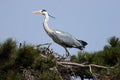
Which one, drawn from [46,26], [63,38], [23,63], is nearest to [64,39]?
[63,38]

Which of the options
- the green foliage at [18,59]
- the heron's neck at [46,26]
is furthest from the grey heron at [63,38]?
the green foliage at [18,59]

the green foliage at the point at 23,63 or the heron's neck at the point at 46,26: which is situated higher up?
the heron's neck at the point at 46,26

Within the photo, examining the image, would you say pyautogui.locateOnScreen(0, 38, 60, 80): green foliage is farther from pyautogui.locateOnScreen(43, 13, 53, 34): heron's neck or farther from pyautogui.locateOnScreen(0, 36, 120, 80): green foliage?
pyautogui.locateOnScreen(43, 13, 53, 34): heron's neck

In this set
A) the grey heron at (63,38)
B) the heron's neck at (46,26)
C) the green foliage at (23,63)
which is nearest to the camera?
the green foliage at (23,63)

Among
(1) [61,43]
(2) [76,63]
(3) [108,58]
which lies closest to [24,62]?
(2) [76,63]

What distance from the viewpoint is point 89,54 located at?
31.3 feet

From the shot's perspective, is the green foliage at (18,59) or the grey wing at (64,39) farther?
the grey wing at (64,39)

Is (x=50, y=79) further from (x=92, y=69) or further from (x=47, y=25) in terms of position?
(x=47, y=25)

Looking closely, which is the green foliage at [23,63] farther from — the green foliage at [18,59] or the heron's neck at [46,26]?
the heron's neck at [46,26]

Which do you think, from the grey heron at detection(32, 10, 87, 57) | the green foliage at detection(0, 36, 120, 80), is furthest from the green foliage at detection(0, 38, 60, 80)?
the grey heron at detection(32, 10, 87, 57)

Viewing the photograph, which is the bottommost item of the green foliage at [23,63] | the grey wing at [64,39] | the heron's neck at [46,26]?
the green foliage at [23,63]

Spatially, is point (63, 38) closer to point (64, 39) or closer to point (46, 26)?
point (64, 39)

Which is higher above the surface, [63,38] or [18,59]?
[63,38]

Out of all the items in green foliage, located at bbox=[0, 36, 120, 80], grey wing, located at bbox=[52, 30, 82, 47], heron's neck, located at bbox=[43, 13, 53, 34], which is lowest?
green foliage, located at bbox=[0, 36, 120, 80]
